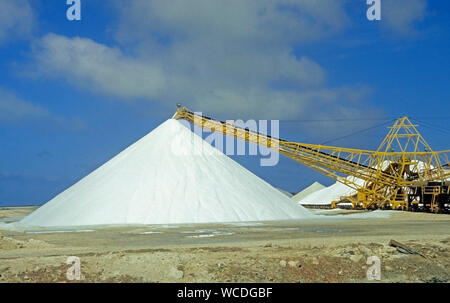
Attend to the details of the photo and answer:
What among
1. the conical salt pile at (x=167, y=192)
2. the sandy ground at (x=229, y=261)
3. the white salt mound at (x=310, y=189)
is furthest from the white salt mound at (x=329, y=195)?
the sandy ground at (x=229, y=261)

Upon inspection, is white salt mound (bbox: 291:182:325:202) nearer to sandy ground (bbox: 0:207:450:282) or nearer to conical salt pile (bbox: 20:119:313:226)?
conical salt pile (bbox: 20:119:313:226)

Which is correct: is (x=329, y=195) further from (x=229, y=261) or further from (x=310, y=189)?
(x=229, y=261)

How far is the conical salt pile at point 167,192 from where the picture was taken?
22.0 m

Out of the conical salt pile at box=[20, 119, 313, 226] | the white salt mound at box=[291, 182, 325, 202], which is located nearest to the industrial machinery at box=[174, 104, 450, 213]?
the conical salt pile at box=[20, 119, 313, 226]

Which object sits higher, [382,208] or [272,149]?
[272,149]

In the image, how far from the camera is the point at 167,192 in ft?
76.0

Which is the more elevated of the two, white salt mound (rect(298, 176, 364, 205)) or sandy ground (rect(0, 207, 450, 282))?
sandy ground (rect(0, 207, 450, 282))

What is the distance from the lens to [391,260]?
Result: 10461 mm

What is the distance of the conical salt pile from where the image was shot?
22.0 metres

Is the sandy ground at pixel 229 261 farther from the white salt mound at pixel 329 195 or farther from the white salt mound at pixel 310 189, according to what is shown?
the white salt mound at pixel 310 189

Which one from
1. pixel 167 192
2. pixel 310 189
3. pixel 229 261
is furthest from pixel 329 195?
pixel 229 261
